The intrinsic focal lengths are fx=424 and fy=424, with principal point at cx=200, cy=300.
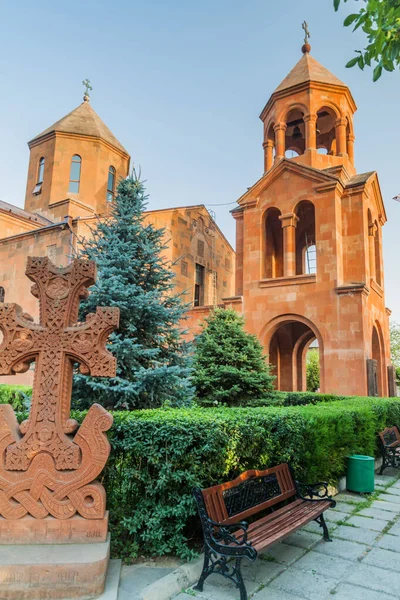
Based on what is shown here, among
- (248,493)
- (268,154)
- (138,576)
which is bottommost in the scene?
(138,576)

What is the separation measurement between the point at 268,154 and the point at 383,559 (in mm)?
17343

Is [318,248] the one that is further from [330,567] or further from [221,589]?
[221,589]

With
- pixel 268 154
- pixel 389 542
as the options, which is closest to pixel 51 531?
pixel 389 542

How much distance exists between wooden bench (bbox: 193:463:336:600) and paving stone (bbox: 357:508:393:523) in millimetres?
1271

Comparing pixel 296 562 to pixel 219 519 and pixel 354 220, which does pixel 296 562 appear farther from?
pixel 354 220

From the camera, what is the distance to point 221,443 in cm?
407

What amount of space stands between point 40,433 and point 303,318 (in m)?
12.9

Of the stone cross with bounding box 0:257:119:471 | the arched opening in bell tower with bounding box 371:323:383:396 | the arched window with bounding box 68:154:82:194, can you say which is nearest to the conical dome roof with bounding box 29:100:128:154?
the arched window with bounding box 68:154:82:194

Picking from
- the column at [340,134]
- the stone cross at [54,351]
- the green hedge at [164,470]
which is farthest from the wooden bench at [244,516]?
the column at [340,134]

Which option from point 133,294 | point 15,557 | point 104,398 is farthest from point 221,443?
point 133,294

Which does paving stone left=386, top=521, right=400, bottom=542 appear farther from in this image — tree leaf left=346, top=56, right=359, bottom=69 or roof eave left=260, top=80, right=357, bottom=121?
roof eave left=260, top=80, right=357, bottom=121

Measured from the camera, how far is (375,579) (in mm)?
3580

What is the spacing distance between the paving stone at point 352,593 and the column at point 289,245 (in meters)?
13.1

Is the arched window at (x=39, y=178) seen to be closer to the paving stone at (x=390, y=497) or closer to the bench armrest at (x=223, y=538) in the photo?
the paving stone at (x=390, y=497)
